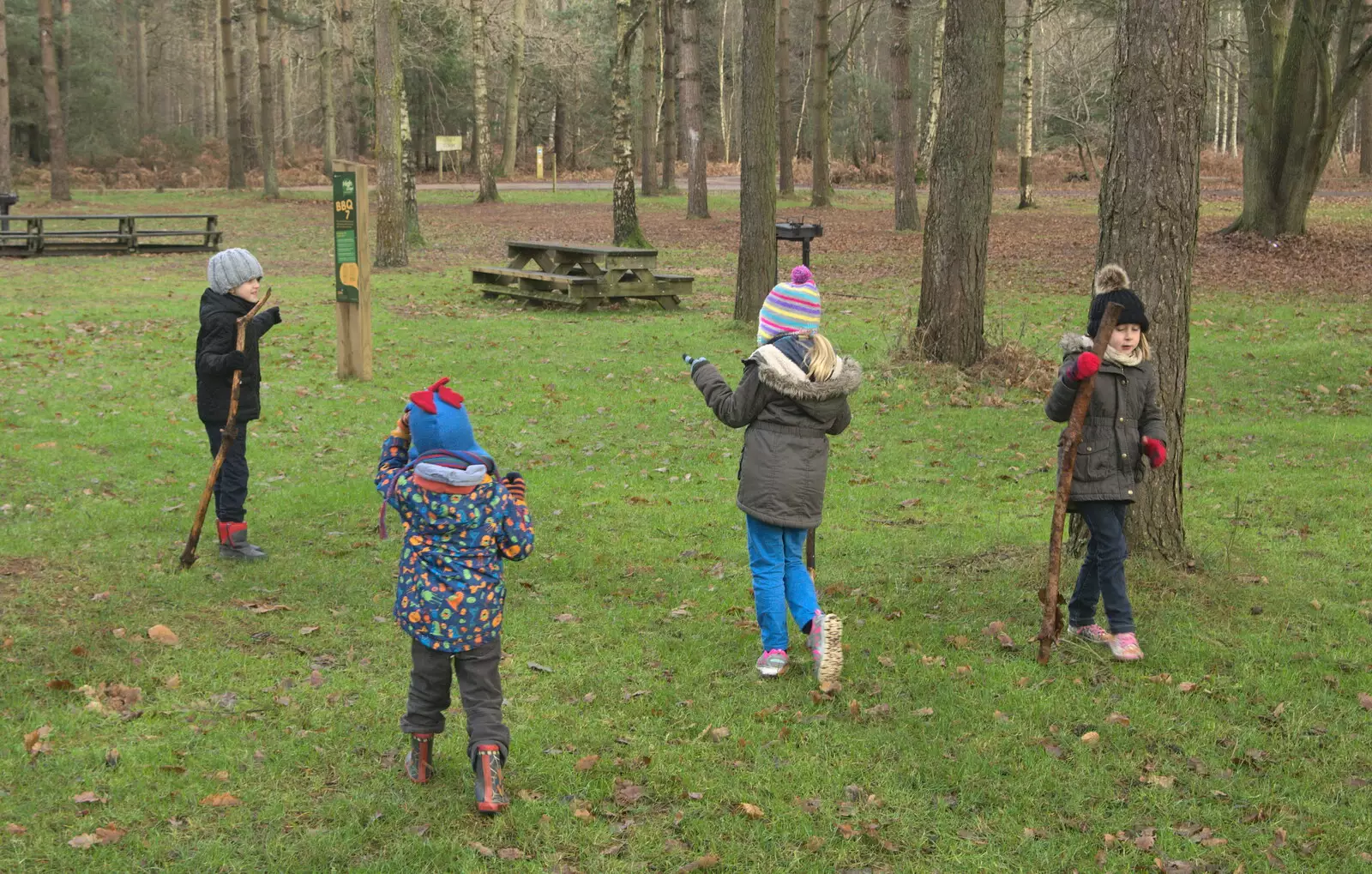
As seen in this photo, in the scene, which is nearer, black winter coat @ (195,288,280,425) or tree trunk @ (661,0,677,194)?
black winter coat @ (195,288,280,425)

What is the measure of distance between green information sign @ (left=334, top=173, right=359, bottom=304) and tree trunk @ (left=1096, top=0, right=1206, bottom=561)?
8.33 meters

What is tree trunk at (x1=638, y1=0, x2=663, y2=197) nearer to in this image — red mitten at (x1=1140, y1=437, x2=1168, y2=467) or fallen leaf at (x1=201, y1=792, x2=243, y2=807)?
red mitten at (x1=1140, y1=437, x2=1168, y2=467)

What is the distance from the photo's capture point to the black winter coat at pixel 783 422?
5.48m

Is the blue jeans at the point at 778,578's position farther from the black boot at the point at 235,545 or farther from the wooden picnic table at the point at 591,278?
the wooden picnic table at the point at 591,278

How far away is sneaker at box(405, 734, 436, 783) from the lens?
4.80 m

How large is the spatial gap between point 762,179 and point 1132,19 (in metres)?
8.98

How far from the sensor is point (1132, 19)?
21.5 ft

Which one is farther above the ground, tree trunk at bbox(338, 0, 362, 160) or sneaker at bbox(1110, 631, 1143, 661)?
tree trunk at bbox(338, 0, 362, 160)

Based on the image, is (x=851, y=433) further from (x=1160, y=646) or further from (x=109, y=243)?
(x=109, y=243)

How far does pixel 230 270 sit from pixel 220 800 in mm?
3809

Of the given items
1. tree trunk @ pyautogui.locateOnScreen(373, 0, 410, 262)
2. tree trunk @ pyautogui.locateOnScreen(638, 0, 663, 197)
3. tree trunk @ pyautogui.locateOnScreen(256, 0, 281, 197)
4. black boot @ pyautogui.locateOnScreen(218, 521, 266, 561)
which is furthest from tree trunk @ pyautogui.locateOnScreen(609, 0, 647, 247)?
tree trunk @ pyautogui.locateOnScreen(256, 0, 281, 197)

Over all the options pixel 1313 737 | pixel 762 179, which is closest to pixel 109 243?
pixel 762 179

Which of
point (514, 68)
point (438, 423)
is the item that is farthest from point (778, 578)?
point (514, 68)

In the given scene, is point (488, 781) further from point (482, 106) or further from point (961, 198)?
point (482, 106)
